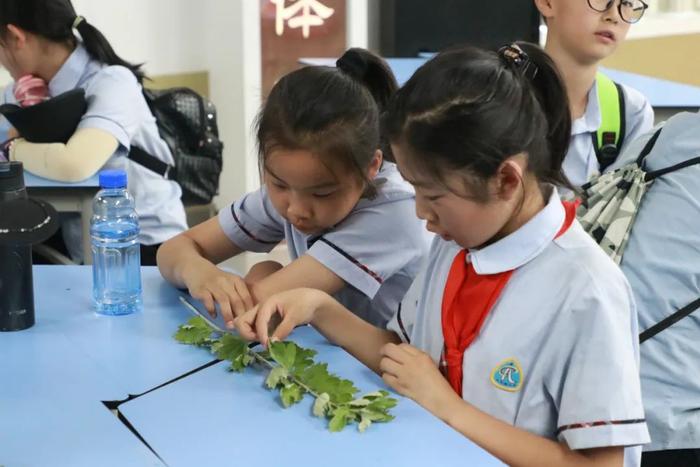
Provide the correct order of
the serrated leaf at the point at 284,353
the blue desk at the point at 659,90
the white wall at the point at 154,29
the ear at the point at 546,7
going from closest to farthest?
1. the serrated leaf at the point at 284,353
2. the ear at the point at 546,7
3. the blue desk at the point at 659,90
4. the white wall at the point at 154,29

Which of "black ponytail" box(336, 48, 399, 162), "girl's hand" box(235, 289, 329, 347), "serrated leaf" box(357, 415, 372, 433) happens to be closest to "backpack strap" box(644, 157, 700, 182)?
"black ponytail" box(336, 48, 399, 162)

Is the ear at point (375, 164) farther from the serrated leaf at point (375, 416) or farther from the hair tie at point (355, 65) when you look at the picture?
the serrated leaf at point (375, 416)

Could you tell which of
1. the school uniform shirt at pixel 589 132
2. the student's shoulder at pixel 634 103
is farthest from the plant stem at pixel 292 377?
the student's shoulder at pixel 634 103

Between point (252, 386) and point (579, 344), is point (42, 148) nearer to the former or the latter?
point (252, 386)

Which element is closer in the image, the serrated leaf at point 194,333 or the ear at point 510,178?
the ear at point 510,178

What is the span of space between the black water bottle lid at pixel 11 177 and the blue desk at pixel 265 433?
A: 429 mm

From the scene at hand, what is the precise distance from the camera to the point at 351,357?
1.42m

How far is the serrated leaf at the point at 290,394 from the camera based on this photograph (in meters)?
1.25

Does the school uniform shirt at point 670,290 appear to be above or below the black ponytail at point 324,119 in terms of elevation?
below

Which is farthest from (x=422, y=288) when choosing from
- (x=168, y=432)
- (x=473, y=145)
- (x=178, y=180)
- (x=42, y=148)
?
(x=178, y=180)

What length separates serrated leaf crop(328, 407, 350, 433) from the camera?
1.18m

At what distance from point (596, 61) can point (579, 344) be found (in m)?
1.22

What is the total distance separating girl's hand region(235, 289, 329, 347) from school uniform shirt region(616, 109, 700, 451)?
51 centimetres

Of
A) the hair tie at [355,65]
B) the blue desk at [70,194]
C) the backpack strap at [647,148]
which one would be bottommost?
the blue desk at [70,194]
